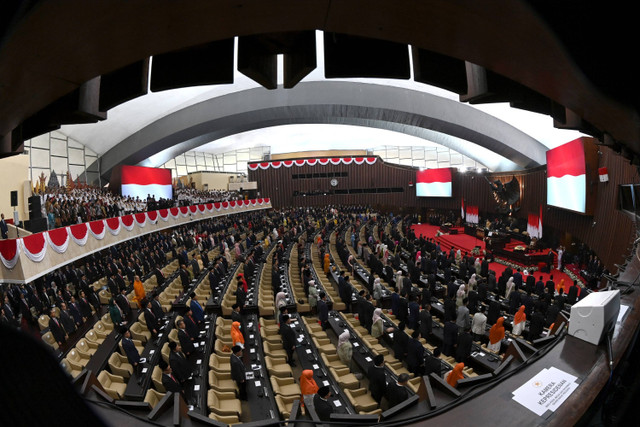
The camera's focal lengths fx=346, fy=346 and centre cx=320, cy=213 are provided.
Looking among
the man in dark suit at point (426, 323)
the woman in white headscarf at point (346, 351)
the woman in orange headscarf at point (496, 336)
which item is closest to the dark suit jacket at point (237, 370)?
the woman in white headscarf at point (346, 351)

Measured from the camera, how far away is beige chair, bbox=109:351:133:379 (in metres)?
6.30

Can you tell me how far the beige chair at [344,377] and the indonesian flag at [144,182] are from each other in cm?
2183

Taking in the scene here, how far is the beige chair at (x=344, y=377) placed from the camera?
18.6ft

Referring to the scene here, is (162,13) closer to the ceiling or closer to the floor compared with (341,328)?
closer to the ceiling

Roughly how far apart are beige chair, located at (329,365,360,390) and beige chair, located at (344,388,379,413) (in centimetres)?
11

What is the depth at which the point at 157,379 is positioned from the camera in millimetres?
5883

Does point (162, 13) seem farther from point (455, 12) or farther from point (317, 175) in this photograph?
point (317, 175)

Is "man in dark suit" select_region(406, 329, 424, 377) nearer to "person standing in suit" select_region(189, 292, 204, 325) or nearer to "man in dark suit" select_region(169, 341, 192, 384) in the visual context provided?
"man in dark suit" select_region(169, 341, 192, 384)

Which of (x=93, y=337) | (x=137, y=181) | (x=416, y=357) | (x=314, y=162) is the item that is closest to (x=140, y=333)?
(x=93, y=337)

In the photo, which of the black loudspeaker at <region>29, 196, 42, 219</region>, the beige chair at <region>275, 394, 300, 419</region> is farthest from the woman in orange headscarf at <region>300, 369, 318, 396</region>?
the black loudspeaker at <region>29, 196, 42, 219</region>

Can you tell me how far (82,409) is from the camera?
0.63m

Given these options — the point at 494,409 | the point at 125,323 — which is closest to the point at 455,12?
the point at 494,409

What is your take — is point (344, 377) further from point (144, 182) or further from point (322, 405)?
point (144, 182)

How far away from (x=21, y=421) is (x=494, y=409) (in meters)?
2.79
